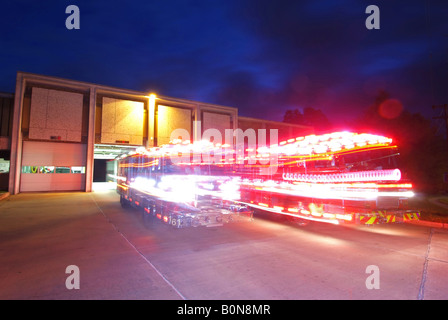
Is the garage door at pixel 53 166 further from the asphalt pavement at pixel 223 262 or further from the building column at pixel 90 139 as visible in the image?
the asphalt pavement at pixel 223 262

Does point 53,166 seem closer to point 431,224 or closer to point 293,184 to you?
point 293,184

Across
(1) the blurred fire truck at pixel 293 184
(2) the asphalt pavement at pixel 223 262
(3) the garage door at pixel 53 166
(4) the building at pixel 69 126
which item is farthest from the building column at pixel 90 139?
(2) the asphalt pavement at pixel 223 262

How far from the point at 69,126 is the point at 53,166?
11.9ft

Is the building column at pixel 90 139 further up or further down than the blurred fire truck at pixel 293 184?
further up

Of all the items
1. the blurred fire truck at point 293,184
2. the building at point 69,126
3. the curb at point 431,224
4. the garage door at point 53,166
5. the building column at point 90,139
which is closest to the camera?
the blurred fire truck at point 293,184

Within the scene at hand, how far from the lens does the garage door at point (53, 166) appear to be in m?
20.7

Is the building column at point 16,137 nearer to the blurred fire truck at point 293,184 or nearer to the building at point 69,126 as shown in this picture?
the building at point 69,126

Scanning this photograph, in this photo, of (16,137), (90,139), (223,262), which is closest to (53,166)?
(16,137)

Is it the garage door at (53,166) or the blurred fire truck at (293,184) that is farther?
the garage door at (53,166)

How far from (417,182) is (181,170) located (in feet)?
69.9

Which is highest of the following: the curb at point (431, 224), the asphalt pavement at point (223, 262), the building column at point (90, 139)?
the building column at point (90, 139)

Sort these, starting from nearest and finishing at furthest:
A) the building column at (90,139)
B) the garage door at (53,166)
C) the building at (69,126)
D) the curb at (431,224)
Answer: the curb at (431,224), the building at (69,126), the garage door at (53,166), the building column at (90,139)

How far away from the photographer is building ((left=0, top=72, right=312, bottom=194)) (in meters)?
20.2
